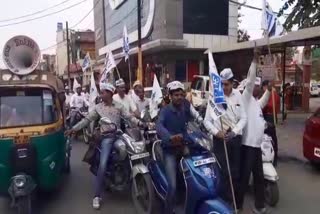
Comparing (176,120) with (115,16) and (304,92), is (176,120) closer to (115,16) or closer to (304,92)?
(304,92)

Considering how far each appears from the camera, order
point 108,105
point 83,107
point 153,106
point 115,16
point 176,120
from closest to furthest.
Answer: point 176,120 < point 108,105 < point 153,106 < point 83,107 < point 115,16

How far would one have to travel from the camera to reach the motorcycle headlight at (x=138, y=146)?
6.16 meters

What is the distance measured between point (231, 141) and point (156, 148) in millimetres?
963

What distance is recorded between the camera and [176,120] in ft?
17.5

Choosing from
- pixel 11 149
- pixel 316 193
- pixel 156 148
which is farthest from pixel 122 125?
pixel 316 193

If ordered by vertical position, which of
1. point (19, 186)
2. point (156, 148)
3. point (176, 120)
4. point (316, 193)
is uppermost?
point (176, 120)

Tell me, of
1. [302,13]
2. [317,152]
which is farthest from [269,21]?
[302,13]

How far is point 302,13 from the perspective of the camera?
1395 cm

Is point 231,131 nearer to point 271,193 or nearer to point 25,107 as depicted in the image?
point 271,193

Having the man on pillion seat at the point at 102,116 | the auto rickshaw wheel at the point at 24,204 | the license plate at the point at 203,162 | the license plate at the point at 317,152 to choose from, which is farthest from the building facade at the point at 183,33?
the license plate at the point at 203,162

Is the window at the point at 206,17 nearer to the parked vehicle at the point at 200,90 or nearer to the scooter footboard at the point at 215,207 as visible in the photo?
the parked vehicle at the point at 200,90

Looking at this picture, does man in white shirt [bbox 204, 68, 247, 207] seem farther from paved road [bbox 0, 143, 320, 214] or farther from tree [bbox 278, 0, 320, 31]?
tree [bbox 278, 0, 320, 31]

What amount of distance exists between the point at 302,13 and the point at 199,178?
10.7 metres

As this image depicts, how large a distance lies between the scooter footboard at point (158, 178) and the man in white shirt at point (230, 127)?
759 mm
